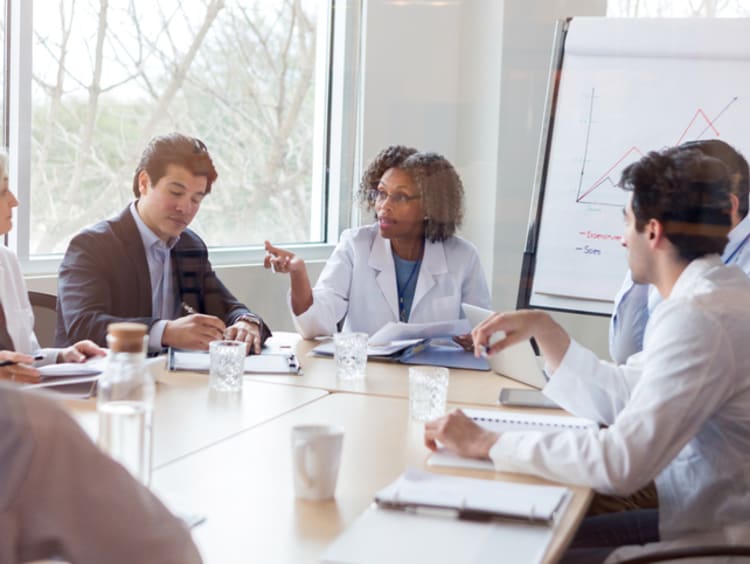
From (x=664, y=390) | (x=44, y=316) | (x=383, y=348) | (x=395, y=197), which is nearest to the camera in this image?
(x=664, y=390)

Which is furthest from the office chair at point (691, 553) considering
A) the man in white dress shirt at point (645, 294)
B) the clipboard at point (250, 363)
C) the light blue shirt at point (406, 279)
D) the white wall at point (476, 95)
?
the white wall at point (476, 95)

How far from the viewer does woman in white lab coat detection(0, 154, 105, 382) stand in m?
2.23

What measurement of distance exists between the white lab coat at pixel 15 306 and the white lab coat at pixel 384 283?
94 centimetres

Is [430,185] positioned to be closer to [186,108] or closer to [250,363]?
[186,108]

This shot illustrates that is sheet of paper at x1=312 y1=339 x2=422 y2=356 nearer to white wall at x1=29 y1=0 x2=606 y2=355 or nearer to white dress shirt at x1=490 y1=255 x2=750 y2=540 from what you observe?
white dress shirt at x1=490 y1=255 x2=750 y2=540

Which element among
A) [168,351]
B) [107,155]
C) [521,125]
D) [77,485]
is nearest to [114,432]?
[77,485]

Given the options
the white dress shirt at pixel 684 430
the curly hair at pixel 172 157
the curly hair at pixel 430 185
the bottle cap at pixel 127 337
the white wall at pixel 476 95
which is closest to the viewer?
the bottle cap at pixel 127 337

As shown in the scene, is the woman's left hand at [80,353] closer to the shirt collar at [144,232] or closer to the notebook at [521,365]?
the shirt collar at [144,232]

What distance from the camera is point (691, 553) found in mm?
1376

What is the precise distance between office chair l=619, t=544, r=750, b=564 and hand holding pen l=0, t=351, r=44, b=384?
1.26 m

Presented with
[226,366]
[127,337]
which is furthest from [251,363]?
[127,337]

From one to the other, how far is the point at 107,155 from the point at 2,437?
299 cm

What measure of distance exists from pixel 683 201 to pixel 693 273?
0.44 ft

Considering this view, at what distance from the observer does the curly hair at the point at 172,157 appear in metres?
2.96
